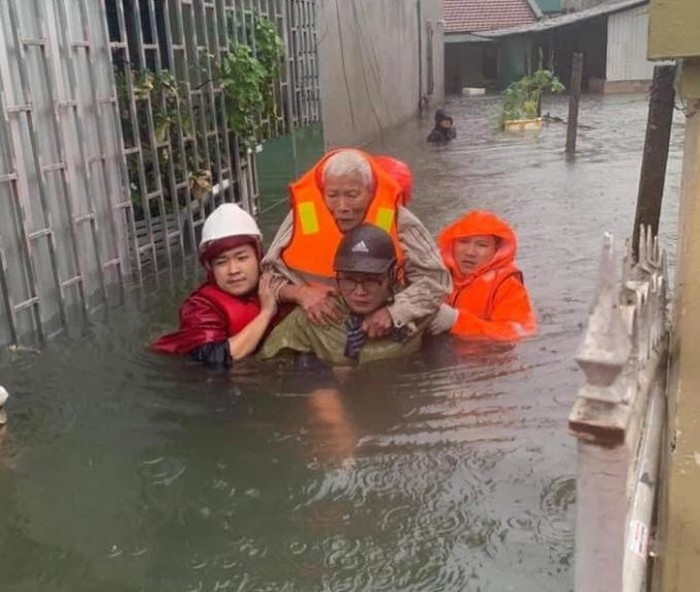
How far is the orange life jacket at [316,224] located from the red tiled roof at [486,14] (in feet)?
104

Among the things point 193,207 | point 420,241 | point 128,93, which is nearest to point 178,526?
point 420,241

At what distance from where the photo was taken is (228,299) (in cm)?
498

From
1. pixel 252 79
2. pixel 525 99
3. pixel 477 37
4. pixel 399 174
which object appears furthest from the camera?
pixel 477 37

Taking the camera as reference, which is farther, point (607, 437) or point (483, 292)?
point (483, 292)

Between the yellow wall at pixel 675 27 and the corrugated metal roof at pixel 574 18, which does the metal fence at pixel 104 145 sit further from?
the corrugated metal roof at pixel 574 18

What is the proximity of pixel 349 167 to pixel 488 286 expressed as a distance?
112 cm

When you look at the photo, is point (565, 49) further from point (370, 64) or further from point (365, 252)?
point (365, 252)

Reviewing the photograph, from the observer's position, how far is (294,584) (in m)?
2.98

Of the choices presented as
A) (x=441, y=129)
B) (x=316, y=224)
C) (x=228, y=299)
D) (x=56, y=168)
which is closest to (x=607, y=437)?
(x=316, y=224)

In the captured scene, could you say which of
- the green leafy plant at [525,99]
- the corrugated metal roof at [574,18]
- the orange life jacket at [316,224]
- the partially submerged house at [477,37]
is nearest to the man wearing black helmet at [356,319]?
the orange life jacket at [316,224]

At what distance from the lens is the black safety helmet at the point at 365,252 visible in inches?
173

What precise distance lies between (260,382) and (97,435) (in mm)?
924

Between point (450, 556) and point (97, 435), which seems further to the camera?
point (97, 435)

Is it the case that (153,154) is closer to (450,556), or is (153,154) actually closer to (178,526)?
(178,526)
